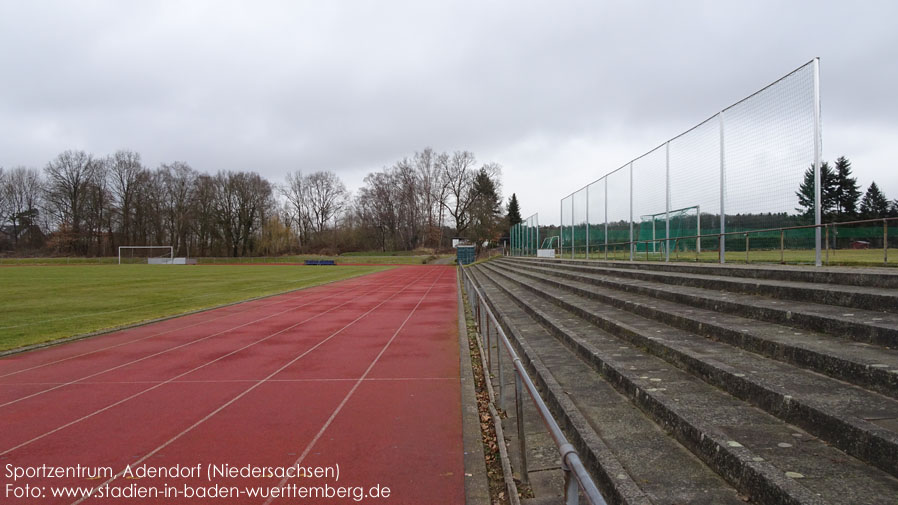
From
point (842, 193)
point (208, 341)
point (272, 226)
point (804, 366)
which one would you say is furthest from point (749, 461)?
point (272, 226)

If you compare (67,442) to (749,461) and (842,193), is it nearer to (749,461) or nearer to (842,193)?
(749,461)

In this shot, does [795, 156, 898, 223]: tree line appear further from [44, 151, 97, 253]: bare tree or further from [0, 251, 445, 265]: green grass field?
[44, 151, 97, 253]: bare tree

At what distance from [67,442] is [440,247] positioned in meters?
63.3

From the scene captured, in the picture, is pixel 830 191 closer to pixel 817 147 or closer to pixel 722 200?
pixel 817 147

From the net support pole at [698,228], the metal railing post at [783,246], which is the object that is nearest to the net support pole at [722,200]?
the net support pole at [698,228]

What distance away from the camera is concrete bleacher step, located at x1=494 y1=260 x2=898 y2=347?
3.35 meters

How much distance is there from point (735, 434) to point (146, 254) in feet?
255

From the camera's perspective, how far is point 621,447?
3094 millimetres

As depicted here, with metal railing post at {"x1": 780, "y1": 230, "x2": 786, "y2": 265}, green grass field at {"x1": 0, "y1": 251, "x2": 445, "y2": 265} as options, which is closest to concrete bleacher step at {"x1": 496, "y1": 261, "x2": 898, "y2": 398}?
metal railing post at {"x1": 780, "y1": 230, "x2": 786, "y2": 265}

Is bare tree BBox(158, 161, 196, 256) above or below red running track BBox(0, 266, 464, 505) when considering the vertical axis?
above

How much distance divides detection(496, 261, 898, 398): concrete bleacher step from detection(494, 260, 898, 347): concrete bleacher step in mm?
66

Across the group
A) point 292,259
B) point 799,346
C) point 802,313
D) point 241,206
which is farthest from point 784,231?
point 241,206

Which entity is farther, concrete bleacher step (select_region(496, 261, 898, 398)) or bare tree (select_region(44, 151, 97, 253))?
bare tree (select_region(44, 151, 97, 253))

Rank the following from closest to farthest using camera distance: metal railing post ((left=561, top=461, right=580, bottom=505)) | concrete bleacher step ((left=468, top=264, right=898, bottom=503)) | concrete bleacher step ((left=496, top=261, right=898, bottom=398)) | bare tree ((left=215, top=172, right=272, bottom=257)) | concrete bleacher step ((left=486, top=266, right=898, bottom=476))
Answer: metal railing post ((left=561, top=461, right=580, bottom=505)), concrete bleacher step ((left=468, top=264, right=898, bottom=503)), concrete bleacher step ((left=486, top=266, right=898, bottom=476)), concrete bleacher step ((left=496, top=261, right=898, bottom=398)), bare tree ((left=215, top=172, right=272, bottom=257))
